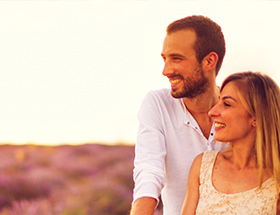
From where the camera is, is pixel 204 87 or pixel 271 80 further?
pixel 204 87

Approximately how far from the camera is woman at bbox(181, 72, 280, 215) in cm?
226

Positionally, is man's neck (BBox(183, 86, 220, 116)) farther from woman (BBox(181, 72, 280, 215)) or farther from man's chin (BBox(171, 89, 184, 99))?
woman (BBox(181, 72, 280, 215))

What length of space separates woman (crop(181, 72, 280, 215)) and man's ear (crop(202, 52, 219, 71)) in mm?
443

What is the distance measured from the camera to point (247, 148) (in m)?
2.37

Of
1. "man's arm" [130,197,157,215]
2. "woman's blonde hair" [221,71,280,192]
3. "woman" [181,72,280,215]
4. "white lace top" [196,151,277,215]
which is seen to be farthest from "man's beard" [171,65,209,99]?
"man's arm" [130,197,157,215]

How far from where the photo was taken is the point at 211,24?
2922 mm

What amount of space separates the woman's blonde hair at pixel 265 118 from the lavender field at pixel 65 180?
3711 mm

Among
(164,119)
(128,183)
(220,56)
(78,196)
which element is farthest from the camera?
(128,183)

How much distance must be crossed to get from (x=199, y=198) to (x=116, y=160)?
596 cm

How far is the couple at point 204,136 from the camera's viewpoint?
2.27 metres

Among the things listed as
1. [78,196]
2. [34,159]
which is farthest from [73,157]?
[78,196]

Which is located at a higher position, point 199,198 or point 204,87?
point 204,87

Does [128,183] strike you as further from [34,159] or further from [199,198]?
[199,198]

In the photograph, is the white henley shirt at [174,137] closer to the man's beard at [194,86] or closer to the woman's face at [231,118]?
the man's beard at [194,86]
